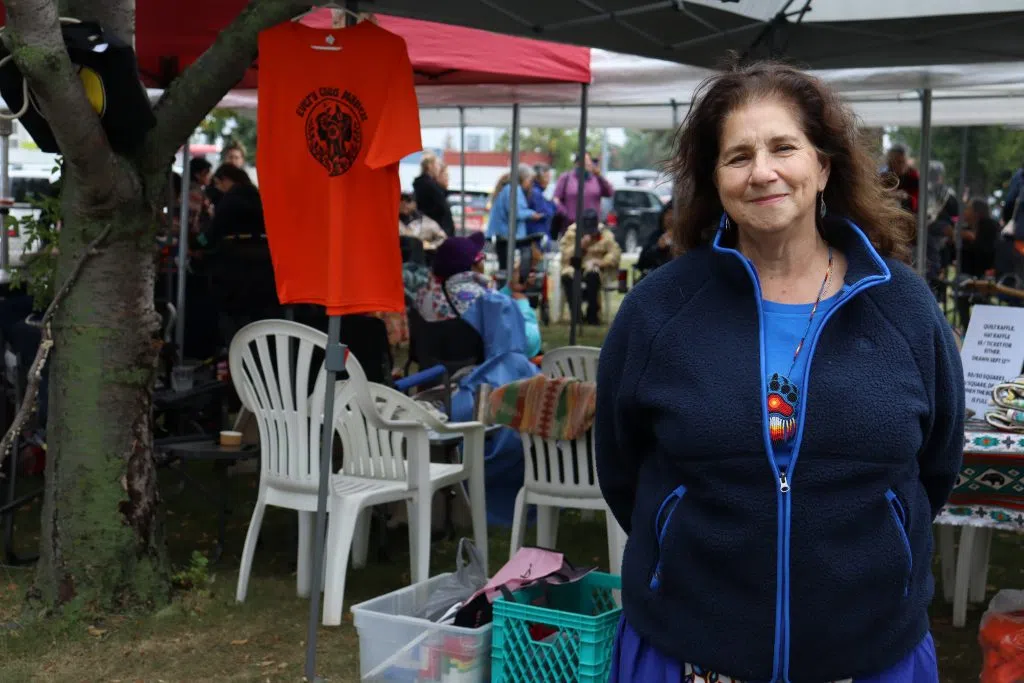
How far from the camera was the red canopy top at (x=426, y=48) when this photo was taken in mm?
7387

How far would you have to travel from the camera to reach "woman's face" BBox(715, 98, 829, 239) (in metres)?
2.09

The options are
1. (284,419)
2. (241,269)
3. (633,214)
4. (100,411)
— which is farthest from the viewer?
(633,214)

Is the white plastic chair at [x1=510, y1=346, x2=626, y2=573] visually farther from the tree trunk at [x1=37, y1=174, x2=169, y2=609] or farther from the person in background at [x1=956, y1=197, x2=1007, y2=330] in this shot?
the person in background at [x1=956, y1=197, x2=1007, y2=330]

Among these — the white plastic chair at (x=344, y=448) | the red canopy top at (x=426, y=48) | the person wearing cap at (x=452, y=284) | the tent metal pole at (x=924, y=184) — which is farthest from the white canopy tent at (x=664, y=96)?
the white plastic chair at (x=344, y=448)

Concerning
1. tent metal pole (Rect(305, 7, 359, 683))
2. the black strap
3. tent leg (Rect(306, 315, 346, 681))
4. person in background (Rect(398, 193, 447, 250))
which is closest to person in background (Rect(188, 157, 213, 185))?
person in background (Rect(398, 193, 447, 250))

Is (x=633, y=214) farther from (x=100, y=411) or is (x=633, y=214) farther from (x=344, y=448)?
(x=100, y=411)

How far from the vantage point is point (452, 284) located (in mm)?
7570

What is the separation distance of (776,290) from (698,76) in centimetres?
753

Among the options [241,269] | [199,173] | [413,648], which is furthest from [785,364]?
[199,173]

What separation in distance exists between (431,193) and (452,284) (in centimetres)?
730

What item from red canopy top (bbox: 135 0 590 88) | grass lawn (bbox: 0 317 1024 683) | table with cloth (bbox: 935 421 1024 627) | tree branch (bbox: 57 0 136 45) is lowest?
grass lawn (bbox: 0 317 1024 683)

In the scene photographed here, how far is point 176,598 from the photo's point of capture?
522 cm

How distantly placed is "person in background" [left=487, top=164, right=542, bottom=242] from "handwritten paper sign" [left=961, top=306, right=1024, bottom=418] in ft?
38.1

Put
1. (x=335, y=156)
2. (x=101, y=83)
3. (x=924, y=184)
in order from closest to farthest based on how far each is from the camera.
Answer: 1. (x=335, y=156)
2. (x=101, y=83)
3. (x=924, y=184)
